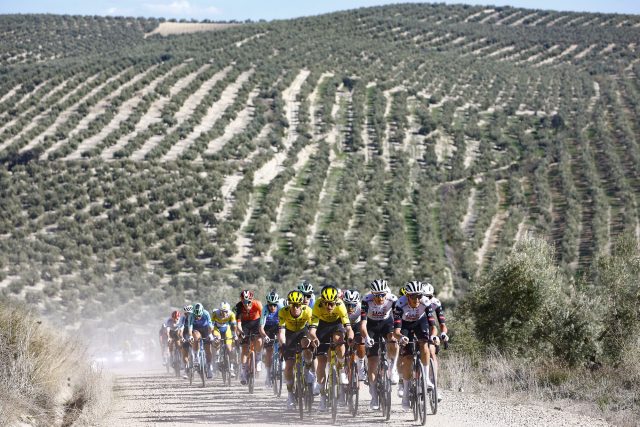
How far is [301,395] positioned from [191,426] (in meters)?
1.95

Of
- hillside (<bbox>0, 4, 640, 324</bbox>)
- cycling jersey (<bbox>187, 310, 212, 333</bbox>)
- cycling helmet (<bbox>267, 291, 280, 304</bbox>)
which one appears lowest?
cycling helmet (<bbox>267, 291, 280, 304</bbox>)

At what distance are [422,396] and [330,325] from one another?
1.89 m

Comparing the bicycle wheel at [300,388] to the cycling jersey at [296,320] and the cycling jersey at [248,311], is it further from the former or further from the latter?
the cycling jersey at [248,311]

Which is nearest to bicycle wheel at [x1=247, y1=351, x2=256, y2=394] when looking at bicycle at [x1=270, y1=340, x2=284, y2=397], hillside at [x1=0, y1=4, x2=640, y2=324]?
bicycle at [x1=270, y1=340, x2=284, y2=397]

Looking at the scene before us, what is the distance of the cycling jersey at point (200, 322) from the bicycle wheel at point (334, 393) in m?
7.70

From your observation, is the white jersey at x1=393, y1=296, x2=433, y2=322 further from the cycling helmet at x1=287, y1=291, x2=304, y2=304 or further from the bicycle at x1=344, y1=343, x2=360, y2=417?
the cycling helmet at x1=287, y1=291, x2=304, y2=304

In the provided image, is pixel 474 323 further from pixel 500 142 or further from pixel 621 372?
pixel 500 142

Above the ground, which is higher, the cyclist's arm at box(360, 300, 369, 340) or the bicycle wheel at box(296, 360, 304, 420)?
the cyclist's arm at box(360, 300, 369, 340)

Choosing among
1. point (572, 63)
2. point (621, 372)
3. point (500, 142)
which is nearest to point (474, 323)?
point (621, 372)

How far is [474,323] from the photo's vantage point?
25.2m

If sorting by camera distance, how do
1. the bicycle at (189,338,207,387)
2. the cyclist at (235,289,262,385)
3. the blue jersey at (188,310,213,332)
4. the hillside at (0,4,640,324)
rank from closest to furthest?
the cyclist at (235,289,262,385), the bicycle at (189,338,207,387), the blue jersey at (188,310,213,332), the hillside at (0,4,640,324)

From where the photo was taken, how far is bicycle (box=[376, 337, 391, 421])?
44.4 ft

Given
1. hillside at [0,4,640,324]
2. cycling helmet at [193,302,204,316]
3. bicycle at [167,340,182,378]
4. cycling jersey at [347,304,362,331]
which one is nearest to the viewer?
cycling jersey at [347,304,362,331]

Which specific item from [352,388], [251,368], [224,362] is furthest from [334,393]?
[224,362]
